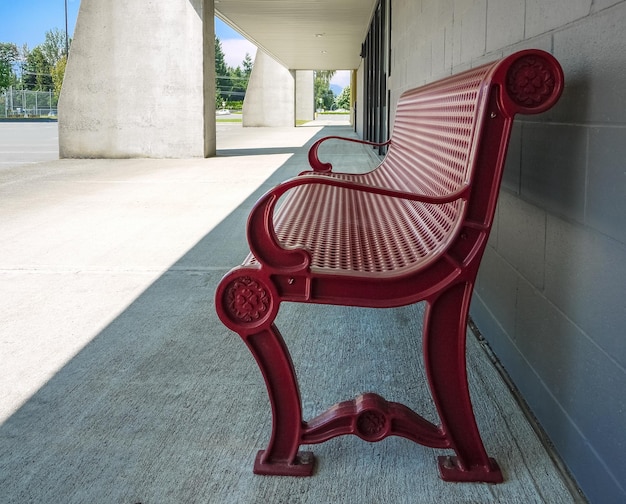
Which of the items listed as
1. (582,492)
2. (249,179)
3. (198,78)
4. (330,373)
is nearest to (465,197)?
(582,492)

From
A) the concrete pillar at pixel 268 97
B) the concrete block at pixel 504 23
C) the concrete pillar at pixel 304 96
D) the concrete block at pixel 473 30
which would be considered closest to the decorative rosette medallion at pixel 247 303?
the concrete block at pixel 504 23

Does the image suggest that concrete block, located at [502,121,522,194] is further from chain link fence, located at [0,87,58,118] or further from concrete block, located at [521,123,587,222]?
chain link fence, located at [0,87,58,118]

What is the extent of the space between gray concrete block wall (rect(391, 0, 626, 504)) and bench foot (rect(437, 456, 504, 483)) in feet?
0.67

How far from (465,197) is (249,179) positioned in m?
8.33

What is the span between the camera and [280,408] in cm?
200

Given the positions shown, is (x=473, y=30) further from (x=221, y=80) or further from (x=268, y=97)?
(x=221, y=80)

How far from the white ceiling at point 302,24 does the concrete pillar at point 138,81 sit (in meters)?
3.26

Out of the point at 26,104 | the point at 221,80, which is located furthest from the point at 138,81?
the point at 221,80

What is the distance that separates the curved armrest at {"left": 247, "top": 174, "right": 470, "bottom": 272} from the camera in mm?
1814

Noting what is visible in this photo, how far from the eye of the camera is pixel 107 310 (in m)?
3.59

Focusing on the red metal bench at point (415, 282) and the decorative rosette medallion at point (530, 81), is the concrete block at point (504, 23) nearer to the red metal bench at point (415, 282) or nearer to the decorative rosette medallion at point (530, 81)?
the red metal bench at point (415, 282)

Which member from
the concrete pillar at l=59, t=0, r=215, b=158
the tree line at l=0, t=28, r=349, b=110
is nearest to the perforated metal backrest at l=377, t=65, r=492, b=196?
the concrete pillar at l=59, t=0, r=215, b=158

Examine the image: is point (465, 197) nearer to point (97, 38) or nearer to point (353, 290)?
point (353, 290)

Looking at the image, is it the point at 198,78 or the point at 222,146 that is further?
the point at 222,146
